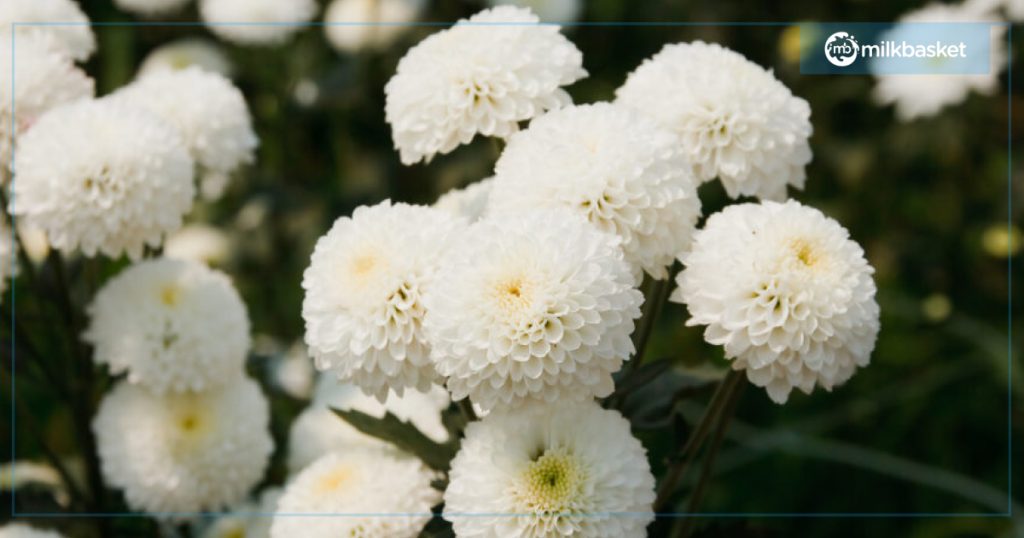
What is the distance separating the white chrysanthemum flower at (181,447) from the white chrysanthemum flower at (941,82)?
1558mm

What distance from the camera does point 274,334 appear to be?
2.43 meters

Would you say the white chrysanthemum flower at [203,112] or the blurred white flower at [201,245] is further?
the blurred white flower at [201,245]

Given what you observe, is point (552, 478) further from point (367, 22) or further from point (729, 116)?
point (367, 22)

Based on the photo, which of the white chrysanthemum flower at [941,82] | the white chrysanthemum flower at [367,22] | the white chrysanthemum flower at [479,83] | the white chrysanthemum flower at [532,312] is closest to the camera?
the white chrysanthemum flower at [532,312]

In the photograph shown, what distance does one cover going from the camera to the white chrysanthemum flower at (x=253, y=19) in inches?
91.5

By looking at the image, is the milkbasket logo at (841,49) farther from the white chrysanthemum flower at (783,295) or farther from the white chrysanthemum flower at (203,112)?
the white chrysanthemum flower at (203,112)

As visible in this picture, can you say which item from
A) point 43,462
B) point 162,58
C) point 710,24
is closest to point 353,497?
point 43,462

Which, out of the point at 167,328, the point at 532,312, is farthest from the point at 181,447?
the point at 532,312

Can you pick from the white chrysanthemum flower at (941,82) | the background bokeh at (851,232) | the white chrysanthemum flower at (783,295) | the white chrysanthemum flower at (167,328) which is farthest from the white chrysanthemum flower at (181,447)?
the white chrysanthemum flower at (941,82)

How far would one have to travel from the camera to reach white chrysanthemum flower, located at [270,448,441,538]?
1.14 metres

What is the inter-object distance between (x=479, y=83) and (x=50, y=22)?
2.38ft

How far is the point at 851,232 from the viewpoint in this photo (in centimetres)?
276

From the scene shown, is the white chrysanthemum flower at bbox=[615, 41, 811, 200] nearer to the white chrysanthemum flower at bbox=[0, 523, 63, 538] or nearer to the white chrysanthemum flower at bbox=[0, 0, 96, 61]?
the white chrysanthemum flower at bbox=[0, 0, 96, 61]

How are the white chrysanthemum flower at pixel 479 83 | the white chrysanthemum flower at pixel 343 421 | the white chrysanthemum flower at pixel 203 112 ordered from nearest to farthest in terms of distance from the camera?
the white chrysanthemum flower at pixel 479 83, the white chrysanthemum flower at pixel 343 421, the white chrysanthemum flower at pixel 203 112
